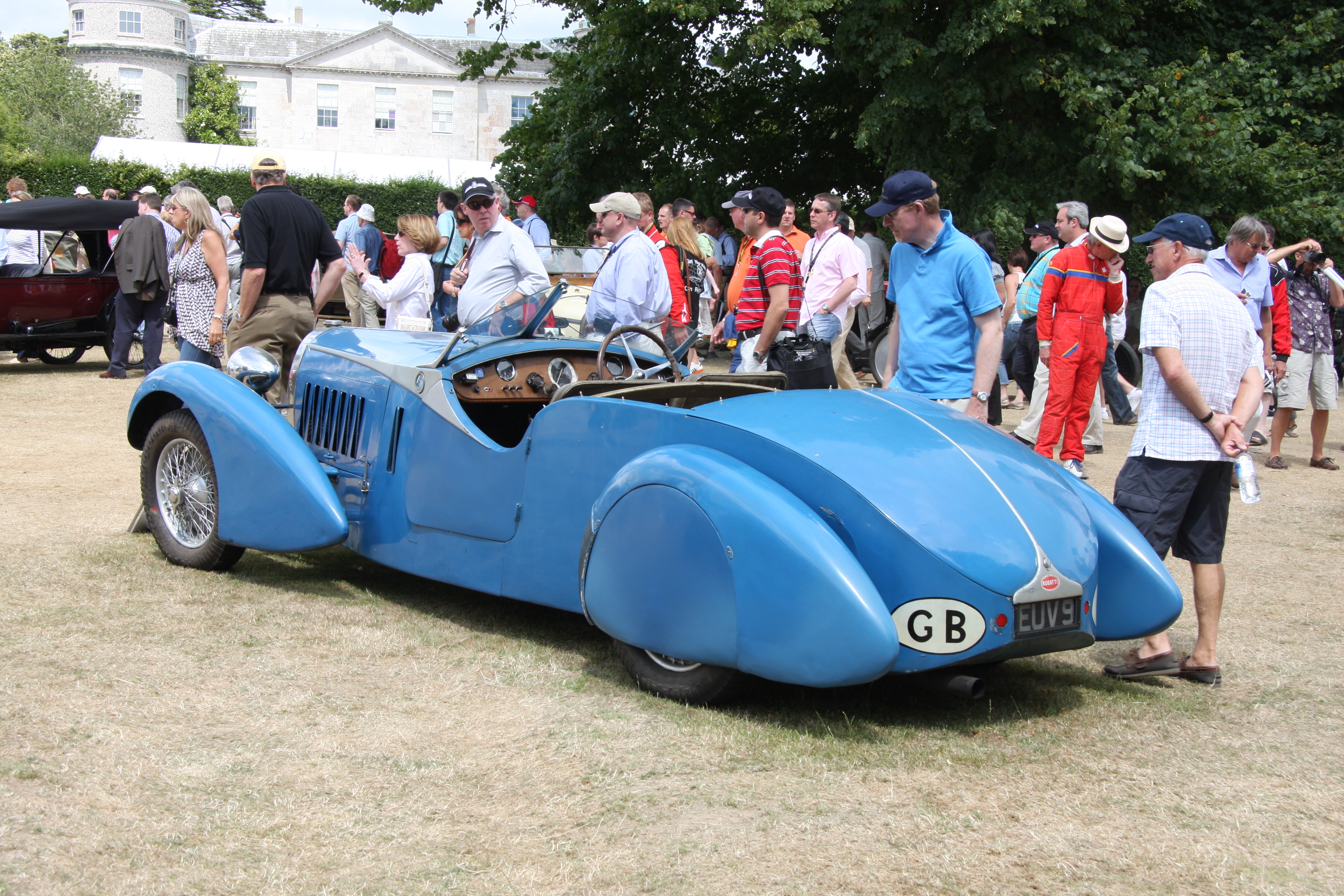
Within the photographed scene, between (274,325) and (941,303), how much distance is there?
3775mm

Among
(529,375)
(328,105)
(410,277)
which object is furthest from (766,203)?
(328,105)

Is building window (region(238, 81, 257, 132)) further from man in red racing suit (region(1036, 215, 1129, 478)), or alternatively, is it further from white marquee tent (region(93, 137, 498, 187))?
man in red racing suit (region(1036, 215, 1129, 478))

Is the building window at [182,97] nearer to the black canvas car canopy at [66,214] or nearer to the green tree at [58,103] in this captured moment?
the green tree at [58,103]

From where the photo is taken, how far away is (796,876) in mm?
2627

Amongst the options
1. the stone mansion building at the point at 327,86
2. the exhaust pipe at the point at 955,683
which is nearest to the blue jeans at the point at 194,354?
the exhaust pipe at the point at 955,683

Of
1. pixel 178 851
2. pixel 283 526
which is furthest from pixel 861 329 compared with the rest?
pixel 178 851

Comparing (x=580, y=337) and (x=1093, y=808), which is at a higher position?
(x=580, y=337)

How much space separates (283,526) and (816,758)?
8.58 feet

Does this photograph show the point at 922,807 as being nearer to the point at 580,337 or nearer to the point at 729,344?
the point at 580,337

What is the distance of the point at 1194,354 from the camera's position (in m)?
4.17

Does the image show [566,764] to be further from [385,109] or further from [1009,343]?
[385,109]

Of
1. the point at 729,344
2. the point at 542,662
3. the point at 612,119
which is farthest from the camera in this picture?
the point at 612,119

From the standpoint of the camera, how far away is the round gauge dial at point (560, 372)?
5.02 m

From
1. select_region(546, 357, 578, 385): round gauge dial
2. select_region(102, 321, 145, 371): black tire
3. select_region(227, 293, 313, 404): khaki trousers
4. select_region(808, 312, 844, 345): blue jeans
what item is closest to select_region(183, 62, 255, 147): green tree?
select_region(102, 321, 145, 371): black tire
